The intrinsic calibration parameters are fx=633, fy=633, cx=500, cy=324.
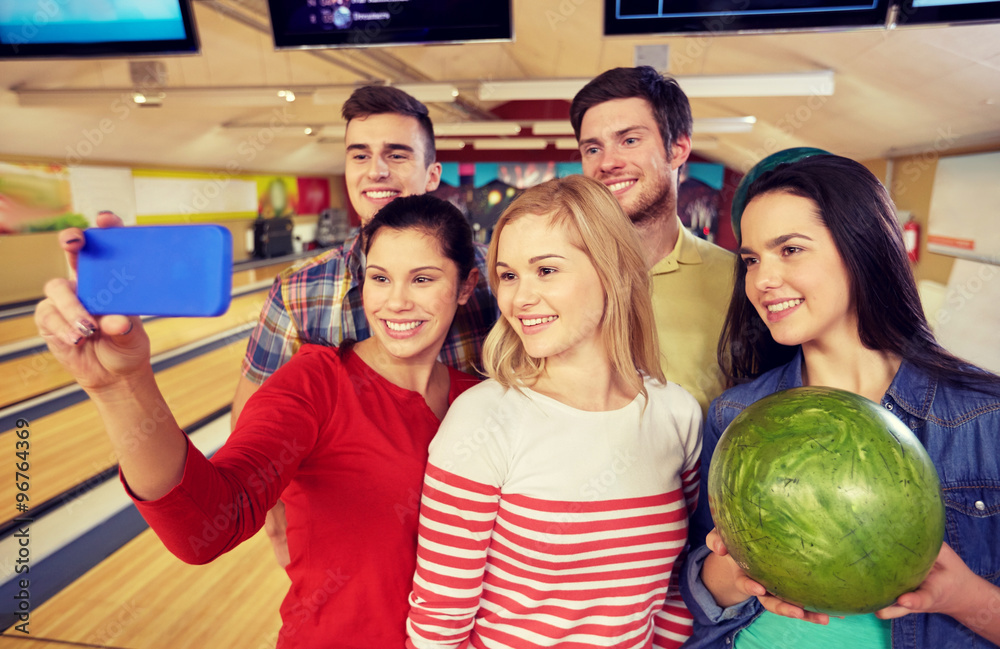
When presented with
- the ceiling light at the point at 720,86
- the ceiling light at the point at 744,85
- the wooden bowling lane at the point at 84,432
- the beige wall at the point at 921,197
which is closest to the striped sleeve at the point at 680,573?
the wooden bowling lane at the point at 84,432

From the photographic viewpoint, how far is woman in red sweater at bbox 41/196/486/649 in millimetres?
726

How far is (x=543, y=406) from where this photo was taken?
3.25 ft

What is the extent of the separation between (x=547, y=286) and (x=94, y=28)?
1583mm

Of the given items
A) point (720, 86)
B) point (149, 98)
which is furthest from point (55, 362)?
point (720, 86)

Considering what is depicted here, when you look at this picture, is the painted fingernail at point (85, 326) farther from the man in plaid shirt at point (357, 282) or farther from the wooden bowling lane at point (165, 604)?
the wooden bowling lane at point (165, 604)

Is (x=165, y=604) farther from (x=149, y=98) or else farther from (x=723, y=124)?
(x=723, y=124)

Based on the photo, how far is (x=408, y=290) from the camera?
111 centimetres

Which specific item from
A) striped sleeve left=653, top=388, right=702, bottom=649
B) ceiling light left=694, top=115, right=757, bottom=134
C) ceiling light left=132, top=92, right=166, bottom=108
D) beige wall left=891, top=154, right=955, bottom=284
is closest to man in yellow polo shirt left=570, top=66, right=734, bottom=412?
striped sleeve left=653, top=388, right=702, bottom=649

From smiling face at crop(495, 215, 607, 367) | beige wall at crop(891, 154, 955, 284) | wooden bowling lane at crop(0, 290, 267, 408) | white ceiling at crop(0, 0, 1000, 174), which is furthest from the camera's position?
beige wall at crop(891, 154, 955, 284)

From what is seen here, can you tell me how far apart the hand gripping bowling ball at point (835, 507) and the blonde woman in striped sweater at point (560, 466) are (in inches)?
9.4

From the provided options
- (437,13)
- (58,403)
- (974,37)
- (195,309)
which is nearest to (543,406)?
(195,309)

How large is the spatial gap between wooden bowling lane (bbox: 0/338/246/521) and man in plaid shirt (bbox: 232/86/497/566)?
6.93ft

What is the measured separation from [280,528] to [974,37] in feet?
11.1

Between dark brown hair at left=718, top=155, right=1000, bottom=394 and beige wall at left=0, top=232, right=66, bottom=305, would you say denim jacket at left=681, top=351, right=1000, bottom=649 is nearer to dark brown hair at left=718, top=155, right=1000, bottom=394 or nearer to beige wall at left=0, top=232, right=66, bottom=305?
→ dark brown hair at left=718, top=155, right=1000, bottom=394
